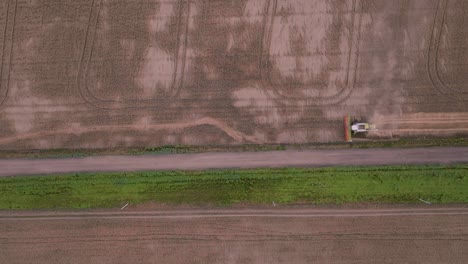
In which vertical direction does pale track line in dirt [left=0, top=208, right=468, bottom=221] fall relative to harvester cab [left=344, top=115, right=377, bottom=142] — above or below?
below

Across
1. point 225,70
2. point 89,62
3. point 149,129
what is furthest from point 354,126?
point 89,62

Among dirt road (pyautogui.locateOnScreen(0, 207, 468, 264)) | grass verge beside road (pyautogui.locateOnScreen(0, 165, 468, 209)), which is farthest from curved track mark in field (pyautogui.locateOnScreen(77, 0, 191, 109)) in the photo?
dirt road (pyautogui.locateOnScreen(0, 207, 468, 264))

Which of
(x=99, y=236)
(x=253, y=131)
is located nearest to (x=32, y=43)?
(x=99, y=236)

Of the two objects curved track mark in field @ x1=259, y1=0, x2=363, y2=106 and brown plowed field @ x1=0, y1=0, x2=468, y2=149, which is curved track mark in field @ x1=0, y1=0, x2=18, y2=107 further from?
curved track mark in field @ x1=259, y1=0, x2=363, y2=106

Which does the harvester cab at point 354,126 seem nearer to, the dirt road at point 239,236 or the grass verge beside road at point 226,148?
the grass verge beside road at point 226,148

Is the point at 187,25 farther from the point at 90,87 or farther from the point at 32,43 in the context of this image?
the point at 32,43
